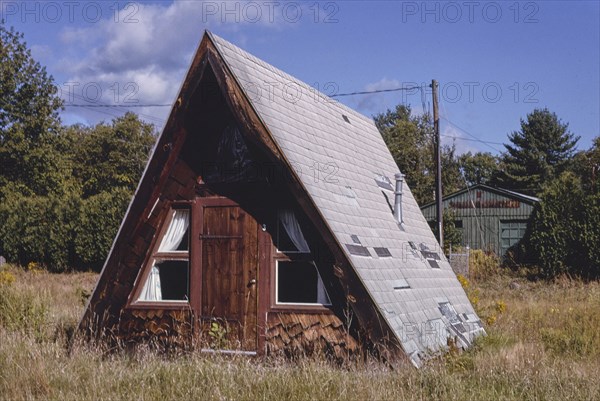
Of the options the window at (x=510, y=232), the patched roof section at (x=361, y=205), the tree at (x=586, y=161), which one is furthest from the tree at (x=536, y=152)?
the patched roof section at (x=361, y=205)

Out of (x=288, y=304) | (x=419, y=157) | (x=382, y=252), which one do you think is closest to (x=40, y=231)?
(x=288, y=304)

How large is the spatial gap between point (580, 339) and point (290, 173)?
6.10 metres

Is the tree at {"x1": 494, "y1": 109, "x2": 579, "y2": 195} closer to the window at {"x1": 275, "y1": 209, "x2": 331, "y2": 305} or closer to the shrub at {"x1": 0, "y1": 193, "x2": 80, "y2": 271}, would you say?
the shrub at {"x1": 0, "y1": 193, "x2": 80, "y2": 271}

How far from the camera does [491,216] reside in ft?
121

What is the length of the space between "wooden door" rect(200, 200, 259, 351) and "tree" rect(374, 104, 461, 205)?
157ft

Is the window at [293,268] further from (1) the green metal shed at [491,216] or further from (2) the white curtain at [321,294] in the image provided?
(1) the green metal shed at [491,216]

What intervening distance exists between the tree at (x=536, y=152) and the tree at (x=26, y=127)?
1349 inches

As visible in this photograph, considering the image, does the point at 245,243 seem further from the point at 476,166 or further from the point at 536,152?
the point at 476,166

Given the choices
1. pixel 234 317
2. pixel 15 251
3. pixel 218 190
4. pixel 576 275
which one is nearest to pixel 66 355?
pixel 234 317

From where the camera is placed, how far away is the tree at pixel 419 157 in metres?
60.7

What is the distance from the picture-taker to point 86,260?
1253 inches

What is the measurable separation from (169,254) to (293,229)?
2075 millimetres

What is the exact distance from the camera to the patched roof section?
1003cm

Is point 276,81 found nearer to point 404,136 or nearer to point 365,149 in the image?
point 365,149
